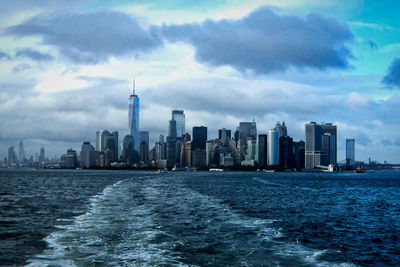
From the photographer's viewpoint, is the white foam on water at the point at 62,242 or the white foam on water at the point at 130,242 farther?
the white foam on water at the point at 130,242

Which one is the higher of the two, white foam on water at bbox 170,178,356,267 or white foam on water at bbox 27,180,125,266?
white foam on water at bbox 27,180,125,266

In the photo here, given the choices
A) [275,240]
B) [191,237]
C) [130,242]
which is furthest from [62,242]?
[275,240]

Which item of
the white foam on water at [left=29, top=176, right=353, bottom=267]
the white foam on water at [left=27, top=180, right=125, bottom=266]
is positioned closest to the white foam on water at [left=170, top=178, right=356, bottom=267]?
the white foam on water at [left=29, top=176, right=353, bottom=267]

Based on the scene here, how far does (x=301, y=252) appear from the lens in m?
28.2

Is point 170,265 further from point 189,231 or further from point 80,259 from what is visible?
point 189,231

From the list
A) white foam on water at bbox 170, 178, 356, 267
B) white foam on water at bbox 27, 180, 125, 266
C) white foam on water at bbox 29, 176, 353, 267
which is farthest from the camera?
white foam on water at bbox 170, 178, 356, 267

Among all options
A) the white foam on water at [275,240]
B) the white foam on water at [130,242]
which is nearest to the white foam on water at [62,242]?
the white foam on water at [130,242]

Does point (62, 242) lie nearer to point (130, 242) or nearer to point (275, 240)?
point (130, 242)

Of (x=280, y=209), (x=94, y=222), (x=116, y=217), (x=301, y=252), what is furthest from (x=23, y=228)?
(x=280, y=209)

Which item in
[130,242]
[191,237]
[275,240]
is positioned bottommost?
[275,240]

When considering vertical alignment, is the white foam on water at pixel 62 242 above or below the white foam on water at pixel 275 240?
above

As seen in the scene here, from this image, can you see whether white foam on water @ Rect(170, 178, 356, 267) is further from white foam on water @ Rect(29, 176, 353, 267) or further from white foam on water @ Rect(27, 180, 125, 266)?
white foam on water @ Rect(27, 180, 125, 266)

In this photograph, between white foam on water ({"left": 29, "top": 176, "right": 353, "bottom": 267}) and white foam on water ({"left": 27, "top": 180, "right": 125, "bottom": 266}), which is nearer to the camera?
white foam on water ({"left": 27, "top": 180, "right": 125, "bottom": 266})

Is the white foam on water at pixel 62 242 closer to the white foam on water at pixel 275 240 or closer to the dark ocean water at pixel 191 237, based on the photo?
the dark ocean water at pixel 191 237
